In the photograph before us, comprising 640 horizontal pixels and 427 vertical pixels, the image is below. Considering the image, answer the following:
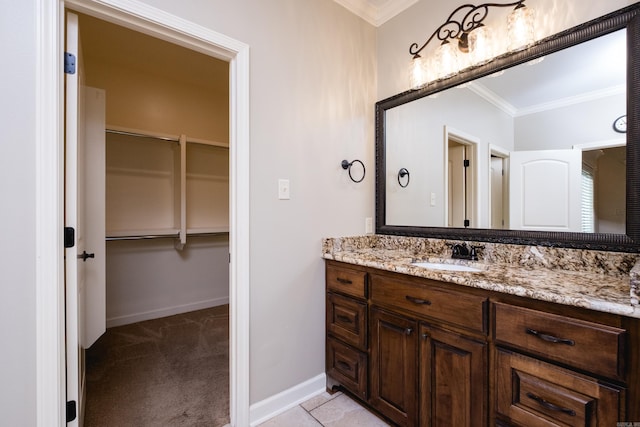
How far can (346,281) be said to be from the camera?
1751 millimetres

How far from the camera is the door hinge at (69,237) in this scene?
1.20 meters

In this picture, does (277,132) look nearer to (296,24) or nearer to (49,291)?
(296,24)

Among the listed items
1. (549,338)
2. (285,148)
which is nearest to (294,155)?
(285,148)

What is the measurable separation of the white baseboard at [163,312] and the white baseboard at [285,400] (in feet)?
6.74

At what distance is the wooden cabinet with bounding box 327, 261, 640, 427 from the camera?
2.85 ft

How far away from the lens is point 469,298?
1.18m

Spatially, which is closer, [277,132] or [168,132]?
[277,132]

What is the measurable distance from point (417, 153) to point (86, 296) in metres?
2.30

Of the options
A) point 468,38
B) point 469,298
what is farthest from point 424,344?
point 468,38

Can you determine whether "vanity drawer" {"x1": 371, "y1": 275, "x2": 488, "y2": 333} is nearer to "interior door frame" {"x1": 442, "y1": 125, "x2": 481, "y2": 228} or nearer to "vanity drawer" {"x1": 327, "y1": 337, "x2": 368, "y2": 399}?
"vanity drawer" {"x1": 327, "y1": 337, "x2": 368, "y2": 399}

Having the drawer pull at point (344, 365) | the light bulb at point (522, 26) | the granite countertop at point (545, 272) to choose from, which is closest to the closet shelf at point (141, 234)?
the granite countertop at point (545, 272)

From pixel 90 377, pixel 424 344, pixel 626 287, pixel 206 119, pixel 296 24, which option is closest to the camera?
pixel 626 287

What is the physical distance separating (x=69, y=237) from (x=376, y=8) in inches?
97.5

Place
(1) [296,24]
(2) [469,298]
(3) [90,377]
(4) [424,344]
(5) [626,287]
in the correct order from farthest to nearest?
(3) [90,377] < (1) [296,24] < (4) [424,344] < (2) [469,298] < (5) [626,287]
